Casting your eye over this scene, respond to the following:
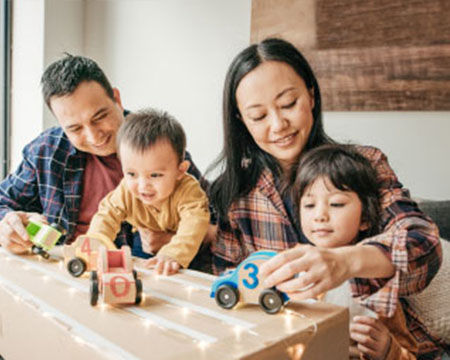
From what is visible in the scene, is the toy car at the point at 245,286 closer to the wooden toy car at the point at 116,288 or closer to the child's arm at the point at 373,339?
the wooden toy car at the point at 116,288

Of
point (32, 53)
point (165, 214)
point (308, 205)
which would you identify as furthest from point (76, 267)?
point (32, 53)

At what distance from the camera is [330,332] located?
Result: 651 mm

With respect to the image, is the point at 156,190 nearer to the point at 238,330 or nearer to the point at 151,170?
the point at 151,170

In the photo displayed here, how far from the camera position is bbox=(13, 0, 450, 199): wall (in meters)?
1.70

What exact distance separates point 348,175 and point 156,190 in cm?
48

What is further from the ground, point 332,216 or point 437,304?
point 332,216

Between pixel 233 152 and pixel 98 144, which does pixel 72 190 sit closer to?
pixel 98 144

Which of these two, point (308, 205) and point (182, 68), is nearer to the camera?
point (308, 205)

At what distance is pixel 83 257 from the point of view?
91cm

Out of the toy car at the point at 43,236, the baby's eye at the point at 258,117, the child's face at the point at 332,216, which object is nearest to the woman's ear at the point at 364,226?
the child's face at the point at 332,216

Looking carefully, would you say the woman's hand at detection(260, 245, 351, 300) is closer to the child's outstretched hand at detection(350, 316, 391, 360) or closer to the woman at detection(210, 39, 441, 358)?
the woman at detection(210, 39, 441, 358)

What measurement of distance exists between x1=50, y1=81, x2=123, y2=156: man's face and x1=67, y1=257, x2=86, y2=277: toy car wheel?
0.56 m

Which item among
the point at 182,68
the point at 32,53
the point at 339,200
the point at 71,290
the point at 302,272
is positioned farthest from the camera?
the point at 32,53

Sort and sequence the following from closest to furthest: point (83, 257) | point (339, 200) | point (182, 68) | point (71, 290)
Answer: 1. point (71, 290)
2. point (83, 257)
3. point (339, 200)
4. point (182, 68)
